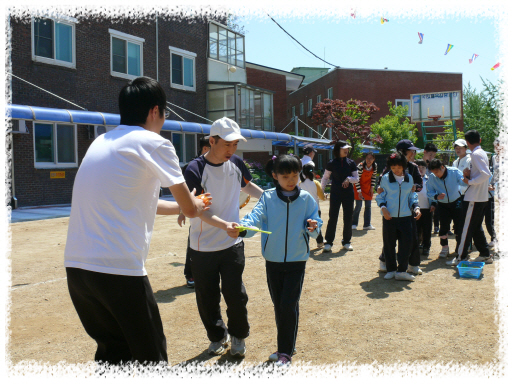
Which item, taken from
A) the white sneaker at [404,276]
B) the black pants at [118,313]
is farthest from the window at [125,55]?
the black pants at [118,313]

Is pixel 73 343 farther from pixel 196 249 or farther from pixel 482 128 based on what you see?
pixel 482 128

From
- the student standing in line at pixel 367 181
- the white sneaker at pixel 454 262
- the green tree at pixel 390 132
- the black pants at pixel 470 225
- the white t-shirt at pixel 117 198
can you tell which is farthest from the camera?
the green tree at pixel 390 132

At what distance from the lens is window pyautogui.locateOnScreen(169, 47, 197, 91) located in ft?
74.7

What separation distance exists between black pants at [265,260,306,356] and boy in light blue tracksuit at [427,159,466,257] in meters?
4.37

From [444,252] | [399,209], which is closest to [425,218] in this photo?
[444,252]

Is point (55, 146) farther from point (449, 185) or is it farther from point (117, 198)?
point (117, 198)

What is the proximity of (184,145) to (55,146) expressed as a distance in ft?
23.4

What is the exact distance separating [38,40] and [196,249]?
15.9 meters

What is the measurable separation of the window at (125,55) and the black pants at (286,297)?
17.7 m

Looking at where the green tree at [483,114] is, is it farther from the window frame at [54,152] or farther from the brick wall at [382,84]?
the window frame at [54,152]

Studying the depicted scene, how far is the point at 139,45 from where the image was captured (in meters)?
20.7

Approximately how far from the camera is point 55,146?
17047mm

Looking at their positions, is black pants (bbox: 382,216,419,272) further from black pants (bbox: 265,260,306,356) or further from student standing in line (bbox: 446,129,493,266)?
black pants (bbox: 265,260,306,356)

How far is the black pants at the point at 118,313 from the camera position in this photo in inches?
89.6
